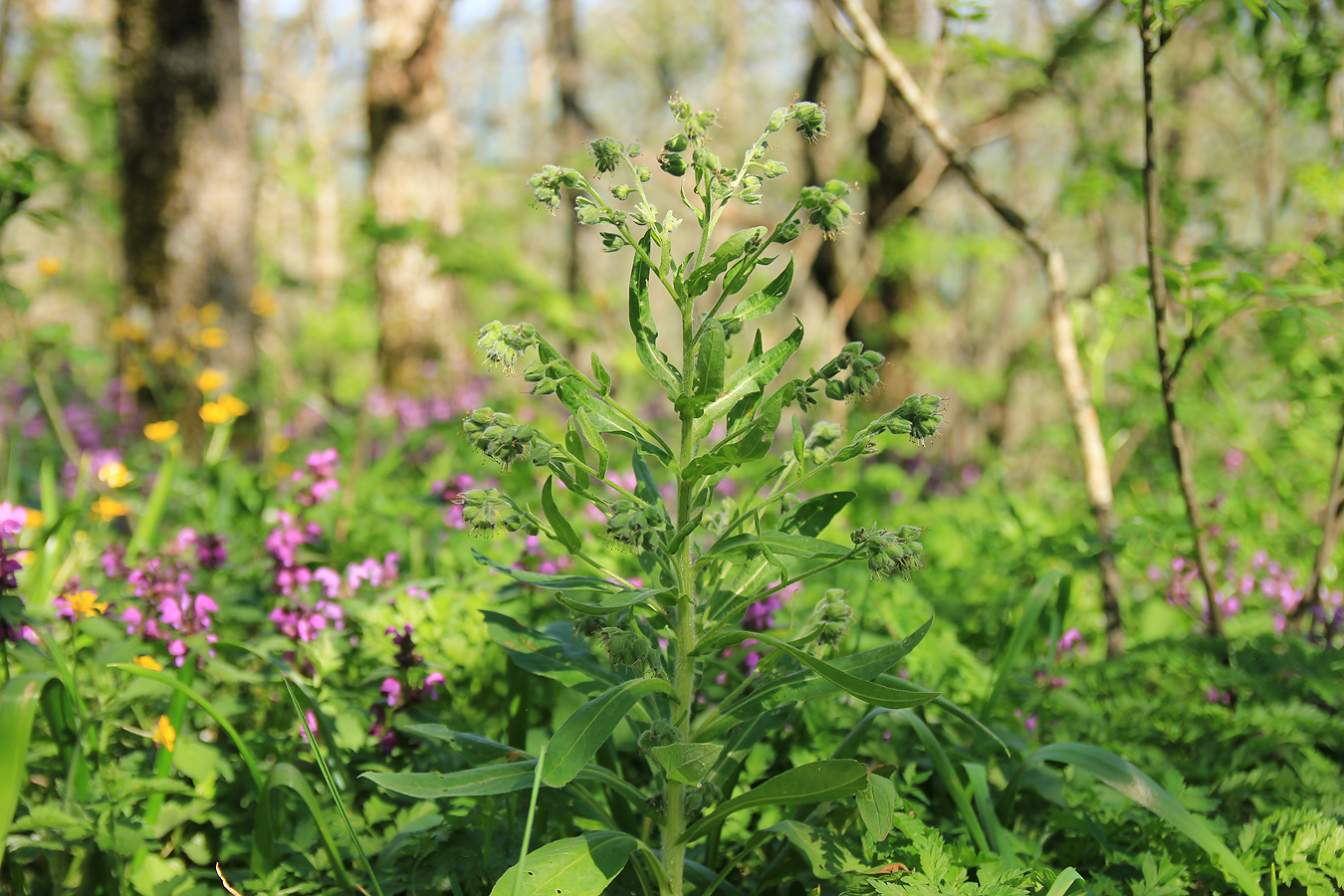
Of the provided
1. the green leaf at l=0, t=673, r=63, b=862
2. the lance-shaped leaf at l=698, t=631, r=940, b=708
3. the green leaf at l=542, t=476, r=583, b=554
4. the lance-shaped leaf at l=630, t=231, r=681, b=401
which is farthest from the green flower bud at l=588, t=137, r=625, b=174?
the green leaf at l=0, t=673, r=63, b=862

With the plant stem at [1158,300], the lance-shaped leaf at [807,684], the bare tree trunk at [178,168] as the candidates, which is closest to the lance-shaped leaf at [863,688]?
the lance-shaped leaf at [807,684]

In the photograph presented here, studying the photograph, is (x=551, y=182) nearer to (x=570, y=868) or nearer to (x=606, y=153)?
(x=606, y=153)

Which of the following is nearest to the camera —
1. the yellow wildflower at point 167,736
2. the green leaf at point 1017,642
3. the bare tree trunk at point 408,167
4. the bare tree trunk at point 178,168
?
the yellow wildflower at point 167,736

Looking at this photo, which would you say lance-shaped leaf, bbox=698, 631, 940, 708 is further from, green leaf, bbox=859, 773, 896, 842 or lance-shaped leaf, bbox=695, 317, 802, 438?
lance-shaped leaf, bbox=695, 317, 802, 438

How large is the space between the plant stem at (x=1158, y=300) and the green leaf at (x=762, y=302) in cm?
127

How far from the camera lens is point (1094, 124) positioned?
24.5 ft

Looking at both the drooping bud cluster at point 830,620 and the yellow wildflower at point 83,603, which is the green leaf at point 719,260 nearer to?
the drooping bud cluster at point 830,620

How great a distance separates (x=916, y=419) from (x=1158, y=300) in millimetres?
1274

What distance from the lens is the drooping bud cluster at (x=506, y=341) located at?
4.17 feet

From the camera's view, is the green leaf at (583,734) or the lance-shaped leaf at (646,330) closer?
the green leaf at (583,734)

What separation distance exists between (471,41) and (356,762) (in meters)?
15.9

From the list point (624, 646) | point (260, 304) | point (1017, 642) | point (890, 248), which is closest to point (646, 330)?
point (624, 646)

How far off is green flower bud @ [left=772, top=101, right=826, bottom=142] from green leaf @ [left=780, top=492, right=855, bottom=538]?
58 centimetres

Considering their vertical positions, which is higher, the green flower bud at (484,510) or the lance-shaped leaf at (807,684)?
the green flower bud at (484,510)
